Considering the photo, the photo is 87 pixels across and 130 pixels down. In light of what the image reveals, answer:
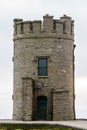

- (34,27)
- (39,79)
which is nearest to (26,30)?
(34,27)

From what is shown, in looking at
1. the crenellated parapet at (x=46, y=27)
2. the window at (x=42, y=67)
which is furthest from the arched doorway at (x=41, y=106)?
the crenellated parapet at (x=46, y=27)

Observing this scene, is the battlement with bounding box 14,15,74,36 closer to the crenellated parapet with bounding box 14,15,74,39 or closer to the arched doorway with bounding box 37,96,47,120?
the crenellated parapet with bounding box 14,15,74,39

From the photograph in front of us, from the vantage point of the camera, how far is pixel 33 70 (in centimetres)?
4459

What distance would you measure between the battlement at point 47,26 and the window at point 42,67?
2004 mm

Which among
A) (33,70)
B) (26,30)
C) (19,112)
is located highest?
(26,30)

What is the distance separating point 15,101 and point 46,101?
2.55 metres

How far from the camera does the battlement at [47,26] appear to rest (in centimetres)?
4491

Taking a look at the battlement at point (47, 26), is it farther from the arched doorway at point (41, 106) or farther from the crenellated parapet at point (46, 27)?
the arched doorway at point (41, 106)

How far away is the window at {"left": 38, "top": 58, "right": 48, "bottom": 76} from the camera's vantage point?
146 ft

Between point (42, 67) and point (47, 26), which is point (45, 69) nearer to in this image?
point (42, 67)

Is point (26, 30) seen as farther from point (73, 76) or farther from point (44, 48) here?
point (73, 76)

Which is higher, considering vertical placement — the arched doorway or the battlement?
the battlement

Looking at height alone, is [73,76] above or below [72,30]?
below

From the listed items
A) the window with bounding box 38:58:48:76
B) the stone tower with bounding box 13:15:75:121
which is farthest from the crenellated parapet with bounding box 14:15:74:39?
the window with bounding box 38:58:48:76
